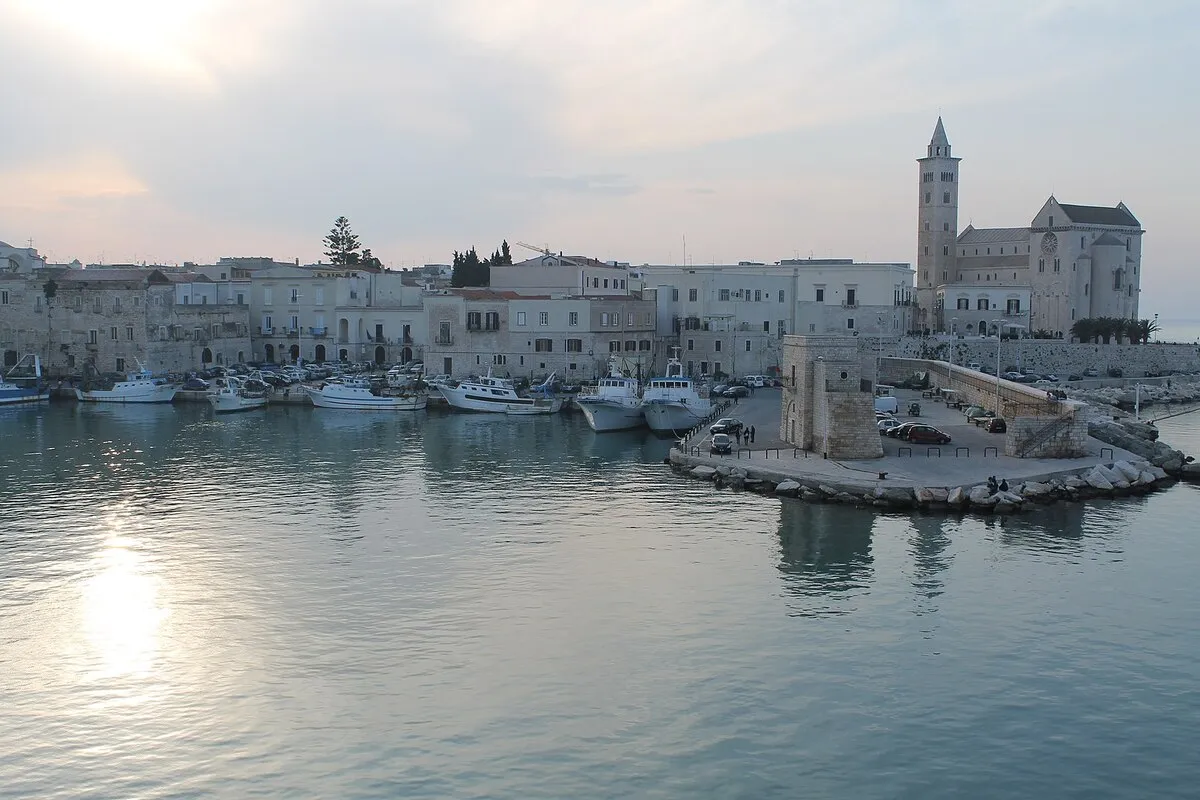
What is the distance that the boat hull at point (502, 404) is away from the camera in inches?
2089

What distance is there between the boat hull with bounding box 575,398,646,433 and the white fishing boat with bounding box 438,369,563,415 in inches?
220

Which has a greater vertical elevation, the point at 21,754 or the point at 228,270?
the point at 228,270

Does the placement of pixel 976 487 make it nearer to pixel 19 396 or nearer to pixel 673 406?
pixel 673 406

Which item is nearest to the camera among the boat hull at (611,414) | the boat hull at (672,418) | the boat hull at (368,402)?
the boat hull at (672,418)

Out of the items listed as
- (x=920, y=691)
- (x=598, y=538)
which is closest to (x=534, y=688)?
(x=920, y=691)

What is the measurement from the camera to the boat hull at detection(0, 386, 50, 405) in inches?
2248

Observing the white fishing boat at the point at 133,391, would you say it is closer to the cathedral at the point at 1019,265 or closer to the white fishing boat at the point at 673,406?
the white fishing boat at the point at 673,406

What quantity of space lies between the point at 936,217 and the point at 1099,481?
59.3 m

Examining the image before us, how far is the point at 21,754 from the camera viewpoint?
1554 centimetres

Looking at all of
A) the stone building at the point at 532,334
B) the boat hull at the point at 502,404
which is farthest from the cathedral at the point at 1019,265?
the boat hull at the point at 502,404

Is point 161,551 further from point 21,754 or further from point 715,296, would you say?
point 715,296

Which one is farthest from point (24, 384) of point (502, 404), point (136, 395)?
point (502, 404)

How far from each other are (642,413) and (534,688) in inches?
1212

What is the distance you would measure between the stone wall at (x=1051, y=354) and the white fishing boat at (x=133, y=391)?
40289 millimetres
